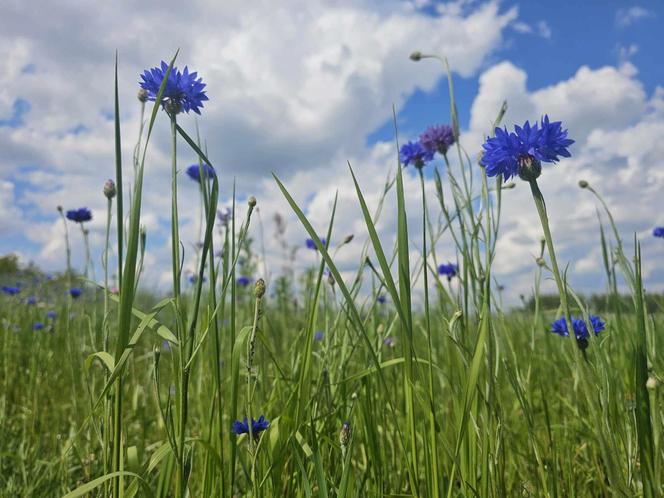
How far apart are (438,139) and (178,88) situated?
1.25 m

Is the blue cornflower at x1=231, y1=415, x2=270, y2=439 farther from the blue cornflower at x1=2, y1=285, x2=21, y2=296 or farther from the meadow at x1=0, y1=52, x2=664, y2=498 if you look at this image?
the blue cornflower at x1=2, y1=285, x2=21, y2=296

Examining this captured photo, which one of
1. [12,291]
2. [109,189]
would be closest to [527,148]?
[109,189]

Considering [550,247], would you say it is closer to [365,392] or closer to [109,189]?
[365,392]

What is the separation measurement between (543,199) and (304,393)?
56 centimetres

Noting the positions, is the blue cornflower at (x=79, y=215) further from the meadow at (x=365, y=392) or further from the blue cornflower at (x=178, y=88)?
the blue cornflower at (x=178, y=88)

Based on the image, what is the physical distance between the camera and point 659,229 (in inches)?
152

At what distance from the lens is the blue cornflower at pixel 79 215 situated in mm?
2455

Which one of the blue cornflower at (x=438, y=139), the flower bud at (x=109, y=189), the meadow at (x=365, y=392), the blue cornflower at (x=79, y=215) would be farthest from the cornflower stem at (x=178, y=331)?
the blue cornflower at (x=79, y=215)

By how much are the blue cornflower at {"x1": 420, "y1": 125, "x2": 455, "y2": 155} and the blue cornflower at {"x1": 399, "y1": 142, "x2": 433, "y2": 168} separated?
0.8 inches

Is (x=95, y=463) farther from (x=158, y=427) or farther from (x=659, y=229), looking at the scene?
(x=659, y=229)

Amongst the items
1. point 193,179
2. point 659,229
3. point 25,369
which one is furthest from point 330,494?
point 659,229

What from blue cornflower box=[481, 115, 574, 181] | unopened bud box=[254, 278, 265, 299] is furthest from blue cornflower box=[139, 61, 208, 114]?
blue cornflower box=[481, 115, 574, 181]

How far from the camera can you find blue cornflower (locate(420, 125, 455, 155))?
2.03m

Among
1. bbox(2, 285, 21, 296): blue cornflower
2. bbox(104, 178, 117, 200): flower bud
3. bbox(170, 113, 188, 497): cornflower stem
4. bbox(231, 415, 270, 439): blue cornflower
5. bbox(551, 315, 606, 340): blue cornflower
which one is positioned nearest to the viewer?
bbox(170, 113, 188, 497): cornflower stem
